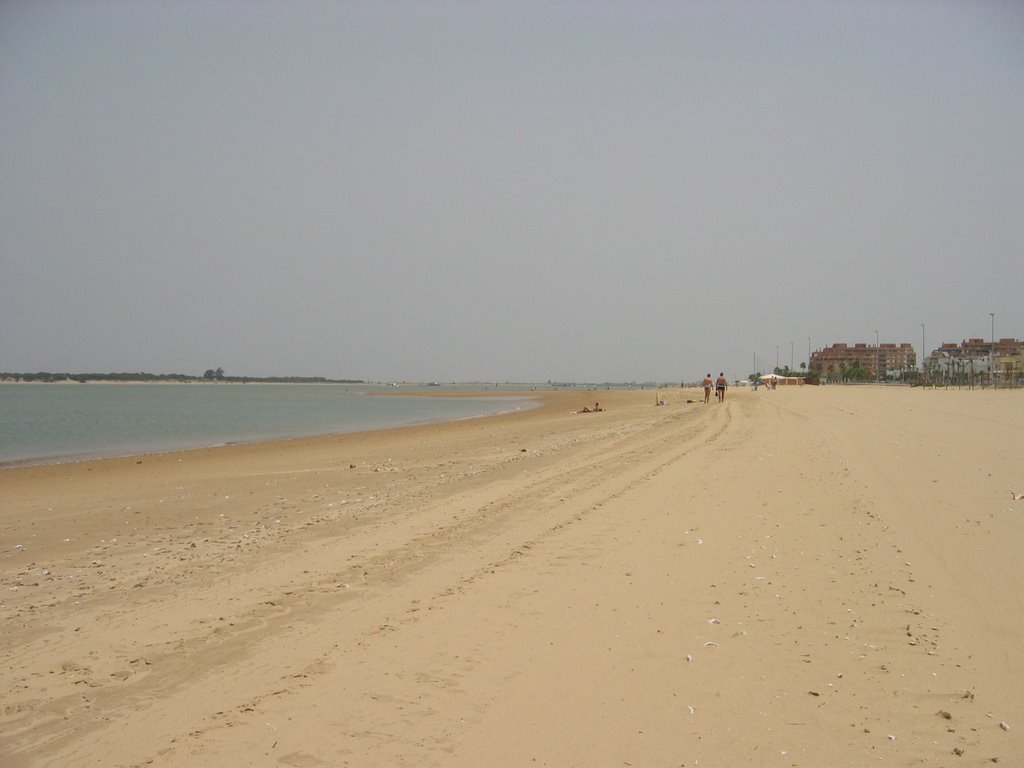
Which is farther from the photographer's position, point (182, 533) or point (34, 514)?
point (34, 514)

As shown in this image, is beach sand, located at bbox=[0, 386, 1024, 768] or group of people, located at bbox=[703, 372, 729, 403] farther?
group of people, located at bbox=[703, 372, 729, 403]

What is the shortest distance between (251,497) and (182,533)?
9.14 ft

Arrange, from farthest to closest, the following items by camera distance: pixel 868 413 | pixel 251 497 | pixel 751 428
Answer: pixel 868 413 → pixel 751 428 → pixel 251 497

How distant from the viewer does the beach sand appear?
3.65 metres

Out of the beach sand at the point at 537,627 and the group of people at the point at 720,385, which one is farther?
the group of people at the point at 720,385

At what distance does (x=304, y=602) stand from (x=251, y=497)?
21.5 ft

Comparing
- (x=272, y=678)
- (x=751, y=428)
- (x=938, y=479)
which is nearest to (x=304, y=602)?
(x=272, y=678)

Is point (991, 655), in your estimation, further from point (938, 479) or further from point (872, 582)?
point (938, 479)

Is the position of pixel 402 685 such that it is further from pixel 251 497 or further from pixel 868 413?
pixel 868 413

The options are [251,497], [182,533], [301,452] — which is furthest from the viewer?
[301,452]

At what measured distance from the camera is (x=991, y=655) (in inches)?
172

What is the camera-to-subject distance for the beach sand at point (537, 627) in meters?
3.65

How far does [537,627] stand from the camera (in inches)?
197

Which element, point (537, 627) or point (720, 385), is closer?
point (537, 627)
